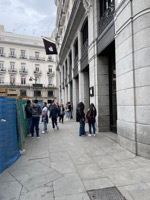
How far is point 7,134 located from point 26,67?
52.0 m

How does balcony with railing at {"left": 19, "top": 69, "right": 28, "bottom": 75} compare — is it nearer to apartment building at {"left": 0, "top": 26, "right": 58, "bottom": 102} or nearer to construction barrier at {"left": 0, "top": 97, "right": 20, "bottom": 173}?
apartment building at {"left": 0, "top": 26, "right": 58, "bottom": 102}

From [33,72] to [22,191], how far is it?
5366cm

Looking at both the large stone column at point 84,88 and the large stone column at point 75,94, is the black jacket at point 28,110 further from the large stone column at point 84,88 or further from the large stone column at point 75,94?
the large stone column at point 75,94

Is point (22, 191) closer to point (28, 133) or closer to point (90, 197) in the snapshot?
point (90, 197)

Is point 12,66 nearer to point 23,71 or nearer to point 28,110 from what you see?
point 23,71

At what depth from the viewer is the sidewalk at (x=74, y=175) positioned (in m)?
3.24

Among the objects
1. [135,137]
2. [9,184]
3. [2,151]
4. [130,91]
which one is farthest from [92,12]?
[9,184]

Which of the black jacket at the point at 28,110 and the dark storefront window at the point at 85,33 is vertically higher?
the dark storefront window at the point at 85,33

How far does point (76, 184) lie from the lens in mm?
3564

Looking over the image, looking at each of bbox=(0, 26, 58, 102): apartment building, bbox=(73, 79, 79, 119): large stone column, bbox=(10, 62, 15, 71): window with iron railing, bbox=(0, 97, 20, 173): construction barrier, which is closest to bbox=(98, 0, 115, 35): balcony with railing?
bbox=(0, 97, 20, 173): construction barrier

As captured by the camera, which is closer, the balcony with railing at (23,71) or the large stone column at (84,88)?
the large stone column at (84,88)

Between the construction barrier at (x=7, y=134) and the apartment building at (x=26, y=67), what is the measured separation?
45369mm

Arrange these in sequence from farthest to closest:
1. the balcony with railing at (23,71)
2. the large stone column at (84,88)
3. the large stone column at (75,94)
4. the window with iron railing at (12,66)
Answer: the balcony with railing at (23,71)
the window with iron railing at (12,66)
the large stone column at (75,94)
the large stone column at (84,88)

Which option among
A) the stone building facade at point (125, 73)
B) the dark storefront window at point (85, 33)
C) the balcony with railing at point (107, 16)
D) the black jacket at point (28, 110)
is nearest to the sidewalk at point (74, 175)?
the stone building facade at point (125, 73)
